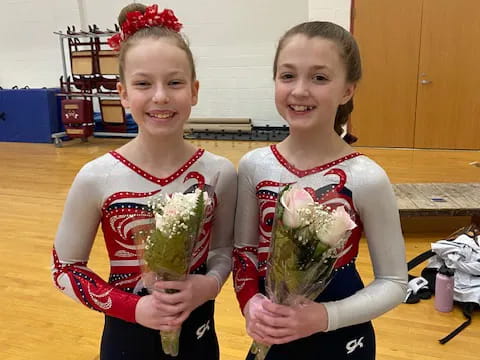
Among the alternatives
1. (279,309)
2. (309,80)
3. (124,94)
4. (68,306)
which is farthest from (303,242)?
(68,306)

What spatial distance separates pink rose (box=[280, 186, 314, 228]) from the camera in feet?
2.88

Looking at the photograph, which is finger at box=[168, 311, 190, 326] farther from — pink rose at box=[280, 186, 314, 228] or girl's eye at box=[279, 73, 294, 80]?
girl's eye at box=[279, 73, 294, 80]

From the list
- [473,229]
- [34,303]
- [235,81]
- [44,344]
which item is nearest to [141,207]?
[44,344]

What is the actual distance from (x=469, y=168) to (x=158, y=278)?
5.41 m

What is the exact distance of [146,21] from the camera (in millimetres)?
1226

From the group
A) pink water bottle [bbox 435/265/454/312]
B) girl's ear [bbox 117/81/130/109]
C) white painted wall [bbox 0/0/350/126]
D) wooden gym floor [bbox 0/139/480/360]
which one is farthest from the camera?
white painted wall [bbox 0/0/350/126]

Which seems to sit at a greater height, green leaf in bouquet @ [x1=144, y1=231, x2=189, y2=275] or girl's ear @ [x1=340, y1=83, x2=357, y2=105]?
girl's ear @ [x1=340, y1=83, x2=357, y2=105]

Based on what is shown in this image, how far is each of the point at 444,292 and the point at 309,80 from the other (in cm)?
203

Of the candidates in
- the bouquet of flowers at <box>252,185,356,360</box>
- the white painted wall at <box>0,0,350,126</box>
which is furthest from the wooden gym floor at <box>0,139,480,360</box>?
the white painted wall at <box>0,0,350,126</box>

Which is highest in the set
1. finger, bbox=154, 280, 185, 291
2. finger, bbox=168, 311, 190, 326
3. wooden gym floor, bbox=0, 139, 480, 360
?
finger, bbox=154, 280, 185, 291

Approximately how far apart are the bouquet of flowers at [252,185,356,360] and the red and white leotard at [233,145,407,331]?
162 mm

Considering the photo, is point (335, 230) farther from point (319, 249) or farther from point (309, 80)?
point (309, 80)

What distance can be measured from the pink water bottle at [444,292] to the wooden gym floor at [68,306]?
0.05 meters

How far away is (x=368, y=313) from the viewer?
1.11 metres
